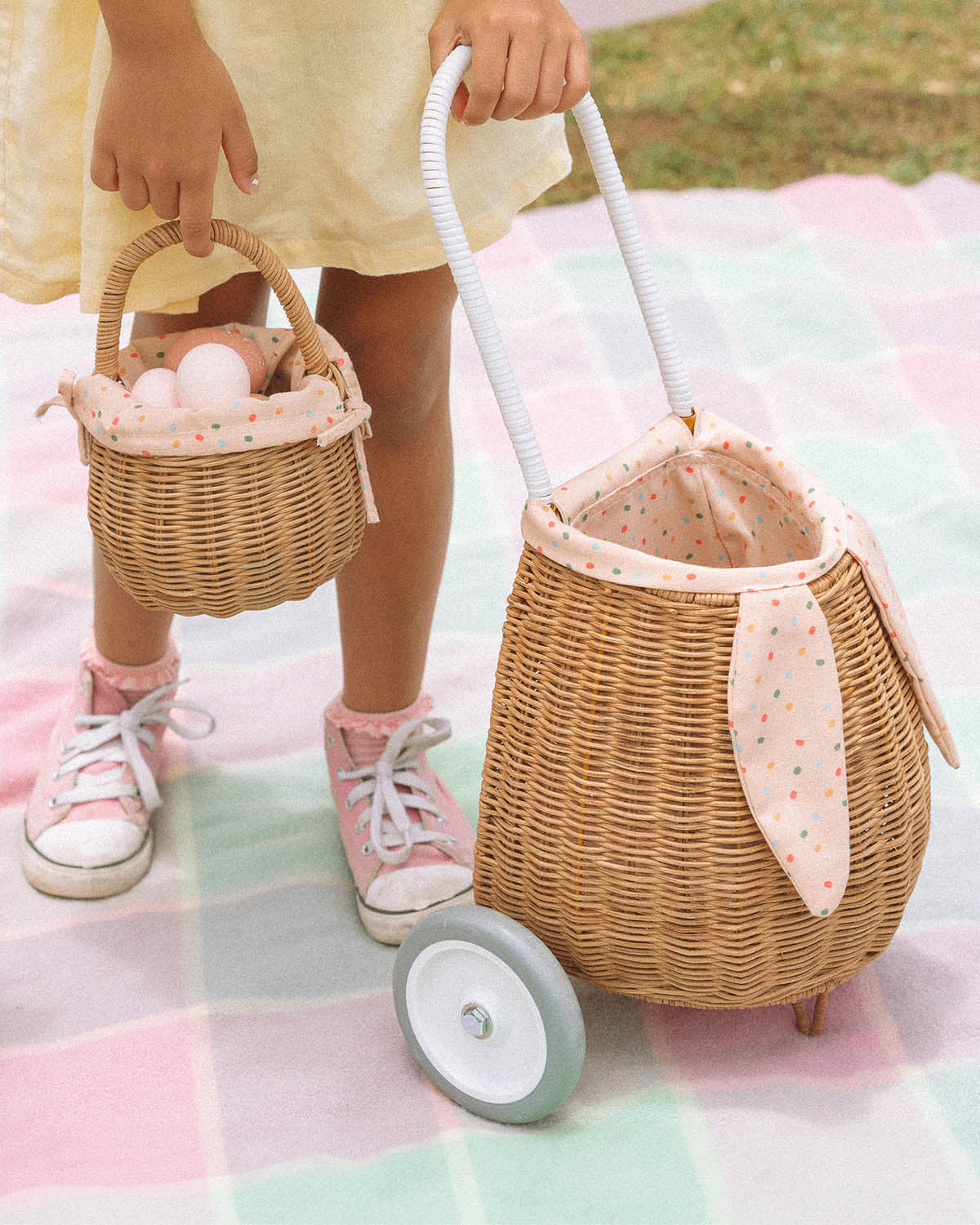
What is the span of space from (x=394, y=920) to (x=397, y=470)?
0.33 meters

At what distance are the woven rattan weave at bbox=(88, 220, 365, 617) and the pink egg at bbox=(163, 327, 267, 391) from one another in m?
0.04

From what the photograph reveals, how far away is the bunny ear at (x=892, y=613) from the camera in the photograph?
0.84 meters

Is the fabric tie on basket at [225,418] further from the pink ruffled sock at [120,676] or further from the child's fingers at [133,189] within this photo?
the pink ruffled sock at [120,676]

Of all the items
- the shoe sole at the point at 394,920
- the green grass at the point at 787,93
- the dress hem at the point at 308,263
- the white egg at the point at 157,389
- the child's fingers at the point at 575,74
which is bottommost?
the green grass at the point at 787,93

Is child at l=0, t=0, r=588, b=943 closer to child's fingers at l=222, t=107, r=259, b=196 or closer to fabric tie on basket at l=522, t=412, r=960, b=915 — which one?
child's fingers at l=222, t=107, r=259, b=196

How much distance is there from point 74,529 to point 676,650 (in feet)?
2.87

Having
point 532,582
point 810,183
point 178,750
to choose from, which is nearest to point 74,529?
point 178,750

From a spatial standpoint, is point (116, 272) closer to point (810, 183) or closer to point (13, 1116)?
point (13, 1116)

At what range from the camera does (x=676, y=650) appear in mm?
794

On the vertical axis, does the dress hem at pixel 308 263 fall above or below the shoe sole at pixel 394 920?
above

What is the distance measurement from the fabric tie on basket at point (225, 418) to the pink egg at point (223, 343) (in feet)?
0.08

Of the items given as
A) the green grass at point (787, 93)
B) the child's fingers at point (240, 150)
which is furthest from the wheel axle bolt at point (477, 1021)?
the green grass at point (787, 93)

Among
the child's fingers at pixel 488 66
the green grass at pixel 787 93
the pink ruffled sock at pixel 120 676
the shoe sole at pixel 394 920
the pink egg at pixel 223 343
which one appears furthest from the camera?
the green grass at pixel 787 93

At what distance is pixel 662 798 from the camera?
810 millimetres
